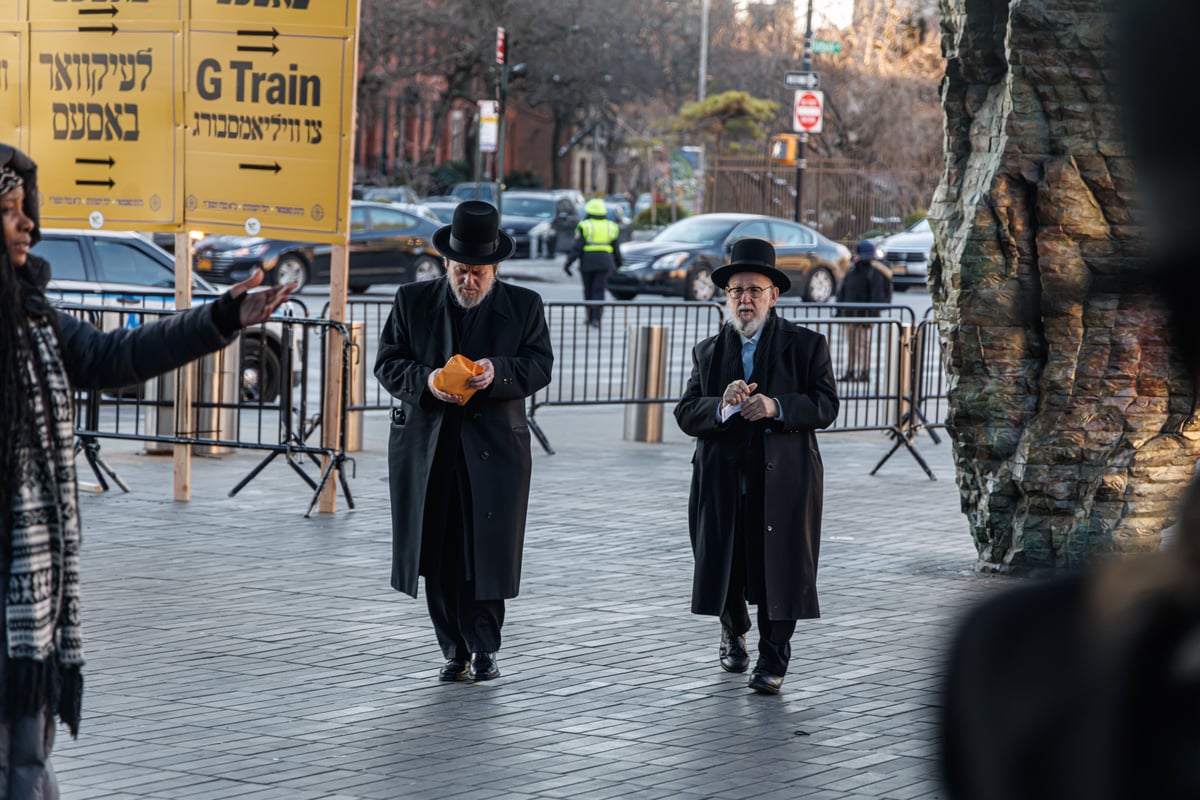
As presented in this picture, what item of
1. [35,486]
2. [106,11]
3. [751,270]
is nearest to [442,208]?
[106,11]

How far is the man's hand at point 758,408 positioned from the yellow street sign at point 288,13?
4.90 metres

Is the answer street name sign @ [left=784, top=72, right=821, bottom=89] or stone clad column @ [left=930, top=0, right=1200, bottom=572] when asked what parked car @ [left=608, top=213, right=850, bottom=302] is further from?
stone clad column @ [left=930, top=0, right=1200, bottom=572]

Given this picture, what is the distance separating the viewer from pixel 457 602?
695 cm

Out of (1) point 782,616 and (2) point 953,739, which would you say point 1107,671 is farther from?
(1) point 782,616

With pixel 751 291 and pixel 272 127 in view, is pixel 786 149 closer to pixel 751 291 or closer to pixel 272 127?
pixel 272 127

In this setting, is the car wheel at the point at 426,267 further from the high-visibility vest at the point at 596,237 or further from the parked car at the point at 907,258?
the parked car at the point at 907,258

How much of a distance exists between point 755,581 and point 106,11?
21.0 ft

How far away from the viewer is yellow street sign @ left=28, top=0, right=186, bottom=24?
10.7 meters

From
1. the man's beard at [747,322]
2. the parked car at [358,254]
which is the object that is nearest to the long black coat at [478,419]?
the man's beard at [747,322]

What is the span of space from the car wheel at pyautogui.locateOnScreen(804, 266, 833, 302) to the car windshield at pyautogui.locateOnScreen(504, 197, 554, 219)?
12.6 metres

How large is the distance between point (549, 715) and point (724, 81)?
54366 mm

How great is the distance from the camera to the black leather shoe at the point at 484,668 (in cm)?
683

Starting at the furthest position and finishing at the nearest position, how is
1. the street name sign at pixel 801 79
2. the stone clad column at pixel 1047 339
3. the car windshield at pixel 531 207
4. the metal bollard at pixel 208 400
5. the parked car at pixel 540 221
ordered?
1. the car windshield at pixel 531 207
2. the parked car at pixel 540 221
3. the street name sign at pixel 801 79
4. the metal bollard at pixel 208 400
5. the stone clad column at pixel 1047 339

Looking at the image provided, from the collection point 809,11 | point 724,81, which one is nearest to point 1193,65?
point 809,11
